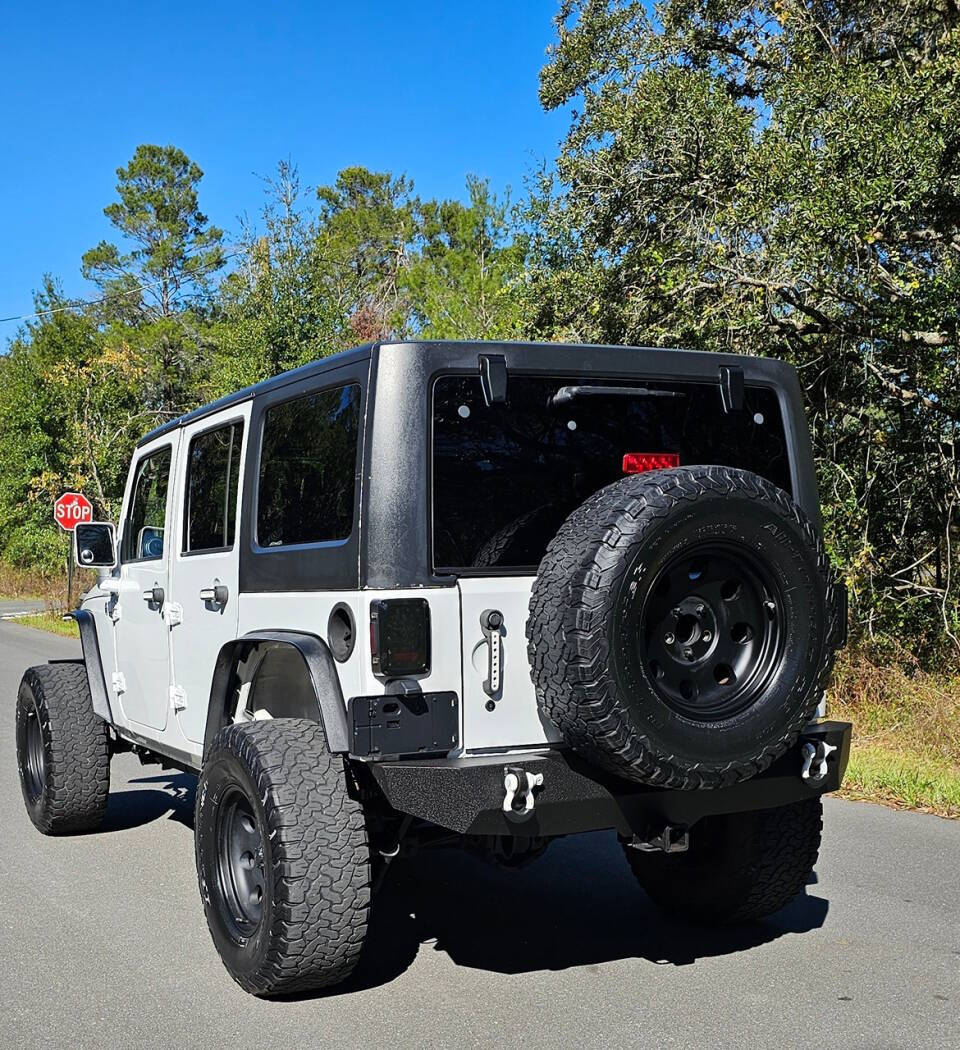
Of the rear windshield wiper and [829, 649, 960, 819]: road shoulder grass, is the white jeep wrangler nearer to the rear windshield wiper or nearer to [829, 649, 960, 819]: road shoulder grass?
the rear windshield wiper

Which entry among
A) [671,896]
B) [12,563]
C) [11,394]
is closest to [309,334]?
[671,896]

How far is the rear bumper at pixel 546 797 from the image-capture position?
Result: 374 centimetres

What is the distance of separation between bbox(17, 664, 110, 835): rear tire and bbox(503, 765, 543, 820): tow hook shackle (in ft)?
11.5

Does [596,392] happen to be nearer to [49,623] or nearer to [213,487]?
[213,487]

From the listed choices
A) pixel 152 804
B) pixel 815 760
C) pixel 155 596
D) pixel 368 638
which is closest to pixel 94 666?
pixel 155 596

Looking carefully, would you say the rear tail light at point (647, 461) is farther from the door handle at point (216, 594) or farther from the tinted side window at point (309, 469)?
the door handle at point (216, 594)

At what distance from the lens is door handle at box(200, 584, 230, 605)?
4.90 metres

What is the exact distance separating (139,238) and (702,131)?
41.3m

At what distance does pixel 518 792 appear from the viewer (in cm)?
376

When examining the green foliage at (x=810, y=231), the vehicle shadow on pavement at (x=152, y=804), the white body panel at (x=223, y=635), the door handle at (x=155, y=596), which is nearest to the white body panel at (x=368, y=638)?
the white body panel at (x=223, y=635)

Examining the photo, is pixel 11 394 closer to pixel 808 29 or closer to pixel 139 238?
pixel 139 238

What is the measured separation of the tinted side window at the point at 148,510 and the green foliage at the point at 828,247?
5412mm

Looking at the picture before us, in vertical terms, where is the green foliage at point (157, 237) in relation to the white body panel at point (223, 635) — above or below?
above

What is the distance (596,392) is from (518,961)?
216cm
